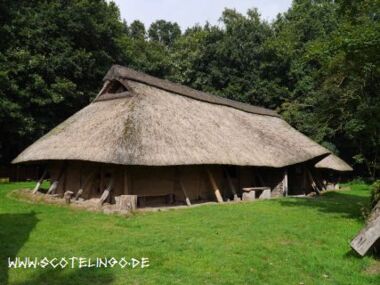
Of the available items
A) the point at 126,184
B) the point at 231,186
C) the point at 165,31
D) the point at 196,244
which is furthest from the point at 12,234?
the point at 165,31

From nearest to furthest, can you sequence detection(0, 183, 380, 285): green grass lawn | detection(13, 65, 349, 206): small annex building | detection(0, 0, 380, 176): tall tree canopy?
detection(0, 183, 380, 285): green grass lawn < detection(13, 65, 349, 206): small annex building < detection(0, 0, 380, 176): tall tree canopy

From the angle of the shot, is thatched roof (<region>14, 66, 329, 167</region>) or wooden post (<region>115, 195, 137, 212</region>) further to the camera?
thatched roof (<region>14, 66, 329, 167</region>)

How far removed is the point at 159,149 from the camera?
51.0 feet

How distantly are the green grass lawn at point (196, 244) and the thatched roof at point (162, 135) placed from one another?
2.27 metres

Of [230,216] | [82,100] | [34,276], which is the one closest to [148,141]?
[230,216]

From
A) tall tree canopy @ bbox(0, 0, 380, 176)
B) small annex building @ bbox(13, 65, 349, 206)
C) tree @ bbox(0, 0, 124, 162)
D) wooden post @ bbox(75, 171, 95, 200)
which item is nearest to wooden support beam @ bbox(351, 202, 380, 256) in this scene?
tall tree canopy @ bbox(0, 0, 380, 176)

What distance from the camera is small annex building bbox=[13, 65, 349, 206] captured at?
614 inches

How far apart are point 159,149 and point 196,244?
6.47 meters

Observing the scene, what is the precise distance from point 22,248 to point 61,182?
9559 mm

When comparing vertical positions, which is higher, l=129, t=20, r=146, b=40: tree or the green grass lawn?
l=129, t=20, r=146, b=40: tree

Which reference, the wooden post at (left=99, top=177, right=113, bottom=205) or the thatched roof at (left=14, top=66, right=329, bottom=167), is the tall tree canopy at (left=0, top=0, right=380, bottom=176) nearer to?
→ the thatched roof at (left=14, top=66, right=329, bottom=167)

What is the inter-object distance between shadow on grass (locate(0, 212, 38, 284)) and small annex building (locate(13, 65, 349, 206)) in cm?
317

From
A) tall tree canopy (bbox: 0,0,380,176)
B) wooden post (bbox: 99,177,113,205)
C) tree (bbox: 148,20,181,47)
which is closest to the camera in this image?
wooden post (bbox: 99,177,113,205)

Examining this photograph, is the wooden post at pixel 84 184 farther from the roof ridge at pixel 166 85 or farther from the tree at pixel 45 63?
the tree at pixel 45 63
